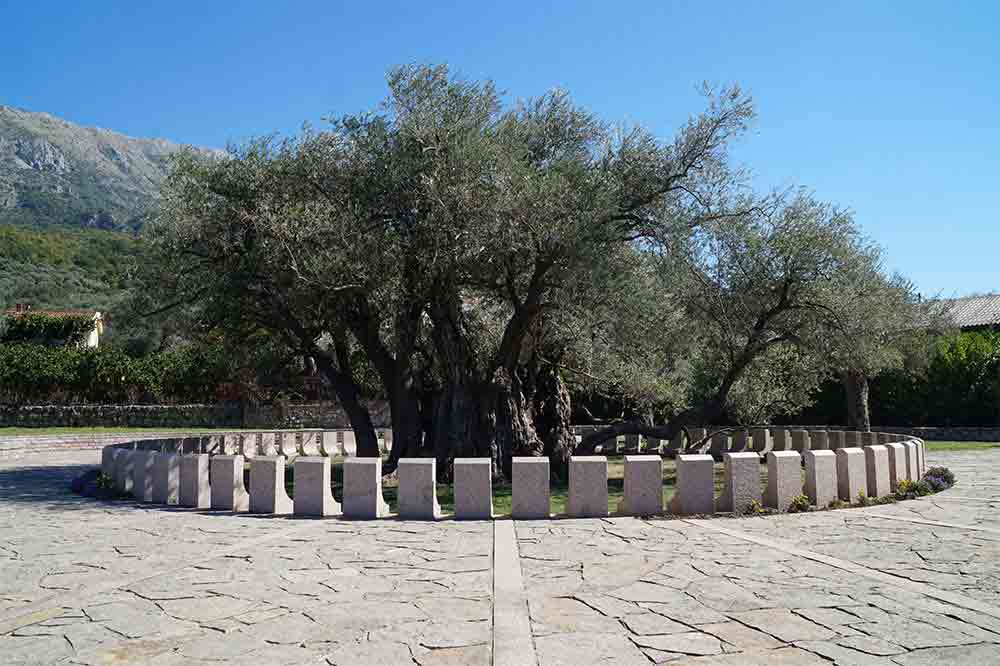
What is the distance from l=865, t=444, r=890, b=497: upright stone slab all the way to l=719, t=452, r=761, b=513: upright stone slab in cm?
254

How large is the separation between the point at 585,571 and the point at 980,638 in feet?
10.6

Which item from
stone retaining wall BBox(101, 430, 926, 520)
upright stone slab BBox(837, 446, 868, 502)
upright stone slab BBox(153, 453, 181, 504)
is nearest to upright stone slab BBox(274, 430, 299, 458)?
upright stone slab BBox(153, 453, 181, 504)

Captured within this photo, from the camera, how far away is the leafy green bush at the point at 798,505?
10516mm

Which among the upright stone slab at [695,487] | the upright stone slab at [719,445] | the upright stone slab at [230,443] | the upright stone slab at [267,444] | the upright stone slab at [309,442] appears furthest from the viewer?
the upright stone slab at [309,442]

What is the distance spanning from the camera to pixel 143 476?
1266cm

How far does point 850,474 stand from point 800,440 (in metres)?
10.6

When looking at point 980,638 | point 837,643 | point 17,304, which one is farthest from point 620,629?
point 17,304

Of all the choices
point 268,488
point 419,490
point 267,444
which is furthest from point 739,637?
point 267,444

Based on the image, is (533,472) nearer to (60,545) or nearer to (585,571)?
(585,571)

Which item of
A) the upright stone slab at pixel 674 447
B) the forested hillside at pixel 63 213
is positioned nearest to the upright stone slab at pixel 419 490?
the forested hillside at pixel 63 213

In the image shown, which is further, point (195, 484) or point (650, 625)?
point (195, 484)

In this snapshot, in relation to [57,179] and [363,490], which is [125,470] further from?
[57,179]

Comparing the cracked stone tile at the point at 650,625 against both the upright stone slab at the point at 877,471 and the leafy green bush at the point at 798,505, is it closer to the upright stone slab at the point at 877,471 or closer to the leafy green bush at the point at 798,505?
the leafy green bush at the point at 798,505

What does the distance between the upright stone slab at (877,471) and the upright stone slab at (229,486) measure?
9.75 meters
